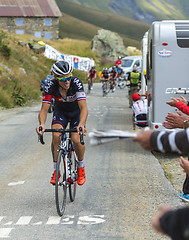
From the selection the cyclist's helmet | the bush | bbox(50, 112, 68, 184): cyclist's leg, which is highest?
the bush

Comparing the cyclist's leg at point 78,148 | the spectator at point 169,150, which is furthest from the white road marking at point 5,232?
the spectator at point 169,150

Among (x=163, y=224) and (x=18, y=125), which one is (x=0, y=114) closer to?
(x=18, y=125)

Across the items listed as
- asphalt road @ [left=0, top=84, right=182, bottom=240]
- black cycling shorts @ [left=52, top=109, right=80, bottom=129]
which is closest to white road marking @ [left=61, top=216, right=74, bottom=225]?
asphalt road @ [left=0, top=84, right=182, bottom=240]

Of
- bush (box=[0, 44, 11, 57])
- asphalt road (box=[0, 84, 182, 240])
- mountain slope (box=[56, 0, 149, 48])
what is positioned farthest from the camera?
mountain slope (box=[56, 0, 149, 48])

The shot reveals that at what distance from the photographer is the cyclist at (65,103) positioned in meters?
6.86

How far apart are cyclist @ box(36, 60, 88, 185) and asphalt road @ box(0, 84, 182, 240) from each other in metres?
0.57

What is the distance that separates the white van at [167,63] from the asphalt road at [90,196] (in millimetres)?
1214

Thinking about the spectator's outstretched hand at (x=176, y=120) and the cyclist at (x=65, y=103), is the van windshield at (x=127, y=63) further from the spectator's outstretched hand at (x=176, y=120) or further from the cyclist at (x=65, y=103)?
the spectator's outstretched hand at (x=176, y=120)

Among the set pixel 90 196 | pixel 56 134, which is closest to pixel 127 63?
pixel 90 196

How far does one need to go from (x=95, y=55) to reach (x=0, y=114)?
1953 inches

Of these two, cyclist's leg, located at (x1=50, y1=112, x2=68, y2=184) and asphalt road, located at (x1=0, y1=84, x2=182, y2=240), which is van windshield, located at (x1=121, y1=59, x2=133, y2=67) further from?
cyclist's leg, located at (x1=50, y1=112, x2=68, y2=184)

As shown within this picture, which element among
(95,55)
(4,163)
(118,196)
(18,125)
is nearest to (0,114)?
(18,125)

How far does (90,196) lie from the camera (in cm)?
785

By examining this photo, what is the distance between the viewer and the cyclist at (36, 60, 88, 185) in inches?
270
